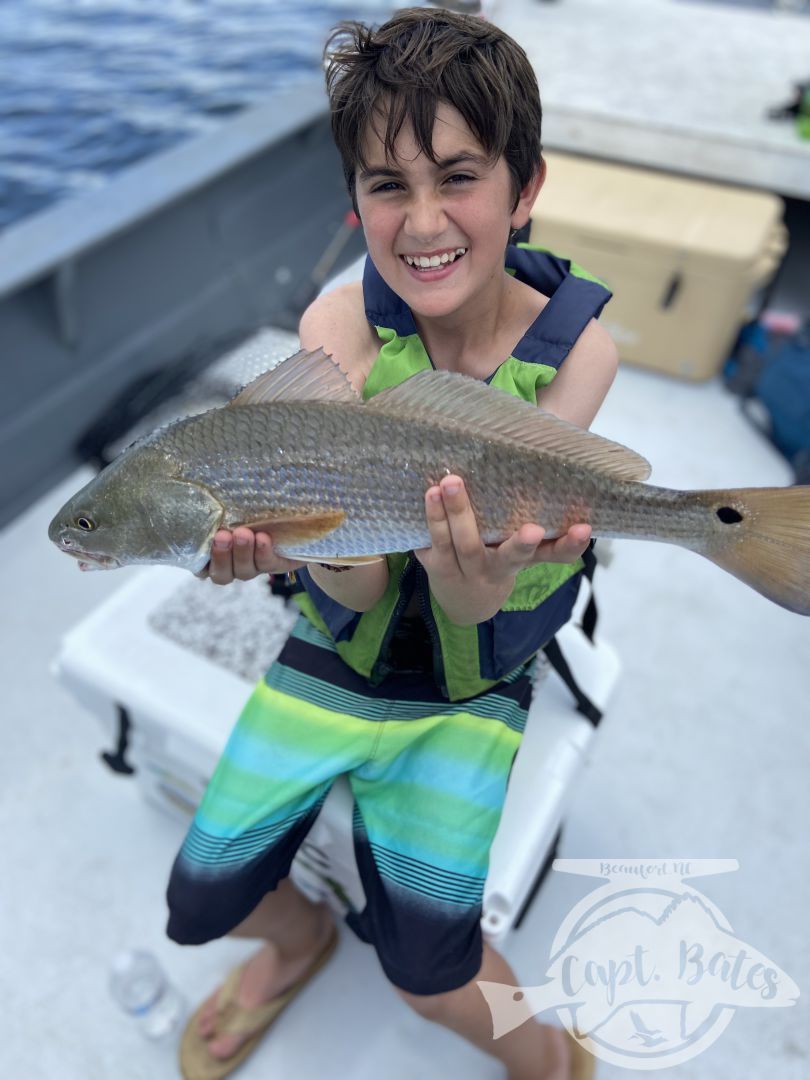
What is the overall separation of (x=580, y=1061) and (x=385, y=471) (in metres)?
1.58

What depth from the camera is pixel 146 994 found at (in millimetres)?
2010

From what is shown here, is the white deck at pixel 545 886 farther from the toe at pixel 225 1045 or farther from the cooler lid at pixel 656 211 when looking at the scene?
the cooler lid at pixel 656 211

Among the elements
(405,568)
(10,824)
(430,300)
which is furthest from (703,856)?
(10,824)

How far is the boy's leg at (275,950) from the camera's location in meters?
1.95

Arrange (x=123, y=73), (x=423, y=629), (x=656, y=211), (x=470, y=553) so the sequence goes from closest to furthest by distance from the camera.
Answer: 1. (x=470, y=553)
2. (x=423, y=629)
3. (x=656, y=211)
4. (x=123, y=73)

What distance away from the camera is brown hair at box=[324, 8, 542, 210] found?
4.34 ft

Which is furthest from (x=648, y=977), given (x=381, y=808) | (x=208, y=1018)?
(x=208, y=1018)

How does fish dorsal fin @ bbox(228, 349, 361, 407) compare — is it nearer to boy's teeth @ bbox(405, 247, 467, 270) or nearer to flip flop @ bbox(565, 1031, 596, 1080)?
boy's teeth @ bbox(405, 247, 467, 270)

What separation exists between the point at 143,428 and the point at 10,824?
205 cm

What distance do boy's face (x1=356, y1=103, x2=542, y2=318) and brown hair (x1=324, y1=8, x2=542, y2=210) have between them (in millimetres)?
21

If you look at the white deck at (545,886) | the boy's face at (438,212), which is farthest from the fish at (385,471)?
the white deck at (545,886)

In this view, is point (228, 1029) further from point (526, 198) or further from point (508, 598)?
point (526, 198)

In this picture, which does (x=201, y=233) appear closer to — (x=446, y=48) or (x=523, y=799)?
(x=446, y=48)

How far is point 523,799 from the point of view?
1813mm
